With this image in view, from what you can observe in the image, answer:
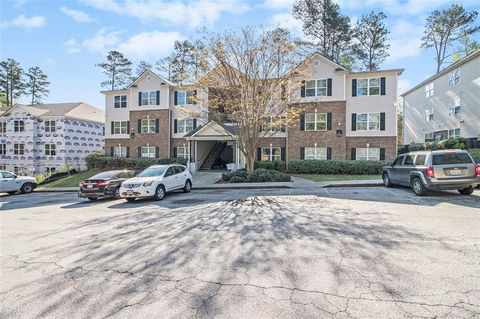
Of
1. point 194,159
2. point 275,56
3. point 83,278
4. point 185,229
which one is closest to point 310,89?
point 275,56

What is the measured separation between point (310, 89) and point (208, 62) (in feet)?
33.4

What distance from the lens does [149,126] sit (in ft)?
96.4

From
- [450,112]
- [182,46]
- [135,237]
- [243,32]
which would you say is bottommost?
[135,237]

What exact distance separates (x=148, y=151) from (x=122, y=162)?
2764mm

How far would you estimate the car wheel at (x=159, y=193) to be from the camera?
40.8ft

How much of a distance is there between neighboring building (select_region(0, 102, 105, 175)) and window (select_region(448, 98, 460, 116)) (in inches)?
1639

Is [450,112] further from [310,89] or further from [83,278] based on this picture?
[83,278]

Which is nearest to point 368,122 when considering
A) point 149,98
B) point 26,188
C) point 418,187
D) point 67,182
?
point 418,187

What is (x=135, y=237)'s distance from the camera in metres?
6.43

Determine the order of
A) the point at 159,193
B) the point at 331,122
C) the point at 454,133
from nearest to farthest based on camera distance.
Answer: the point at 159,193 → the point at 331,122 → the point at 454,133

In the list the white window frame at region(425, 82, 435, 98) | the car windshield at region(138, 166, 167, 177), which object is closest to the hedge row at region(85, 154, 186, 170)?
the car windshield at region(138, 166, 167, 177)

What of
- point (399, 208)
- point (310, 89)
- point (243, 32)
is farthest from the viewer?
point (310, 89)

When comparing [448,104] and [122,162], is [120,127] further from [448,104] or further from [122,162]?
[448,104]

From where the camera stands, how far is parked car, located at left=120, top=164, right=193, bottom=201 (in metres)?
12.1
